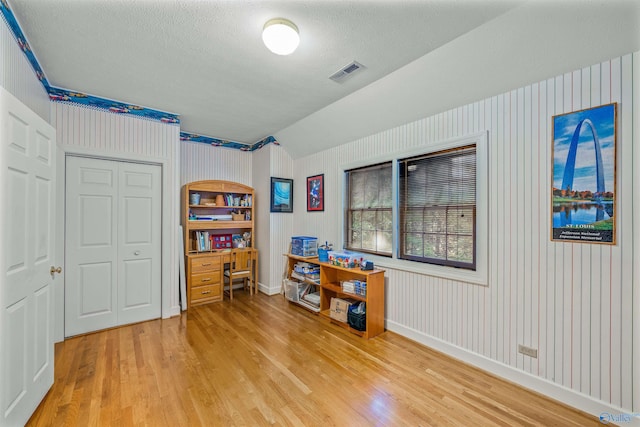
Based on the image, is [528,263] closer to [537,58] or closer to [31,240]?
[537,58]

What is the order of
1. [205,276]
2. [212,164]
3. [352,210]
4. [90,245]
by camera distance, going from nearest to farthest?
[90,245], [352,210], [205,276], [212,164]

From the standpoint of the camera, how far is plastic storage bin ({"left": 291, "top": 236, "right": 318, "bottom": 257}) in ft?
13.4

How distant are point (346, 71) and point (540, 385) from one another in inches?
122

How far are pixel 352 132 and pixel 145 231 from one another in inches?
120

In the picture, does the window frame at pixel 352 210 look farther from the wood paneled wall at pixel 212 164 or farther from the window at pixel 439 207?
the wood paneled wall at pixel 212 164

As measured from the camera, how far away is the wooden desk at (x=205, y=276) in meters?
3.93

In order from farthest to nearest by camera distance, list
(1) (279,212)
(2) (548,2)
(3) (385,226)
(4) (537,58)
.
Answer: (1) (279,212), (3) (385,226), (4) (537,58), (2) (548,2)

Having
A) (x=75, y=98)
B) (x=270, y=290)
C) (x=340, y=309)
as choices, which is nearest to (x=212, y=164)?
(x=75, y=98)

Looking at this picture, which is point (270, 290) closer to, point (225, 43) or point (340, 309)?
point (340, 309)

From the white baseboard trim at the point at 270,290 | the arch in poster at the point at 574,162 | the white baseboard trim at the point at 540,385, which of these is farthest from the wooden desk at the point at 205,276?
the arch in poster at the point at 574,162

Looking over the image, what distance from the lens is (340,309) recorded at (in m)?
3.26

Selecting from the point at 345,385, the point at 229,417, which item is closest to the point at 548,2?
the point at 345,385

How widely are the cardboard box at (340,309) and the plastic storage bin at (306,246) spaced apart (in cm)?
95

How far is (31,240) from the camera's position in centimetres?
184
